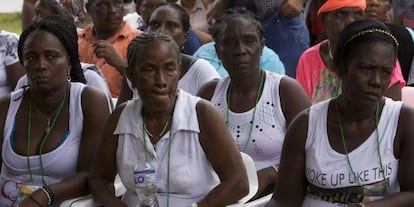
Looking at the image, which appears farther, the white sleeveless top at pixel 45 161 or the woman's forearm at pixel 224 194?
the white sleeveless top at pixel 45 161

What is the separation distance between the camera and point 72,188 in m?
3.27

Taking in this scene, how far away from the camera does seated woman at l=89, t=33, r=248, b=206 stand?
3.02 metres

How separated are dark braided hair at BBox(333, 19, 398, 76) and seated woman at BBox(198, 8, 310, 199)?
808 mm

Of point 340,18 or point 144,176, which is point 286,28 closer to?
point 340,18

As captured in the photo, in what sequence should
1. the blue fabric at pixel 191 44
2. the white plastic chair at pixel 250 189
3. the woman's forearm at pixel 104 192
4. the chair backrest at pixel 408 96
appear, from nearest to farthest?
the woman's forearm at pixel 104 192
the white plastic chair at pixel 250 189
the chair backrest at pixel 408 96
the blue fabric at pixel 191 44

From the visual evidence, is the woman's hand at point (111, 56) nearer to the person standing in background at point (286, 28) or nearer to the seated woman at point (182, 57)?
the seated woman at point (182, 57)

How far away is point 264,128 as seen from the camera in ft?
12.1

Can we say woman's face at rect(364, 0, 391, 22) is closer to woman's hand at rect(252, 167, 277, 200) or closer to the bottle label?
woman's hand at rect(252, 167, 277, 200)

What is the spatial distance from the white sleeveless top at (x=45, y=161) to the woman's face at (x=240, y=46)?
817 mm

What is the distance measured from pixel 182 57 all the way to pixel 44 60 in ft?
3.92

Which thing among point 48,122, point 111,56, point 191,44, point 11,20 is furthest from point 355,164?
point 11,20

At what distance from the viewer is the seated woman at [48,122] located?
11.1 ft

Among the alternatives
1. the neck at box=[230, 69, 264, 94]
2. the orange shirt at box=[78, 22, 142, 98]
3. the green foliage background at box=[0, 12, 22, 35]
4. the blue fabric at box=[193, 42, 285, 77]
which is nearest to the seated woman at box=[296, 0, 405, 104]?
the blue fabric at box=[193, 42, 285, 77]

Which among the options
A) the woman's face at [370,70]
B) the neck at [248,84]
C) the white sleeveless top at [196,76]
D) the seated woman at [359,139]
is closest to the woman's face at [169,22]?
the white sleeveless top at [196,76]
